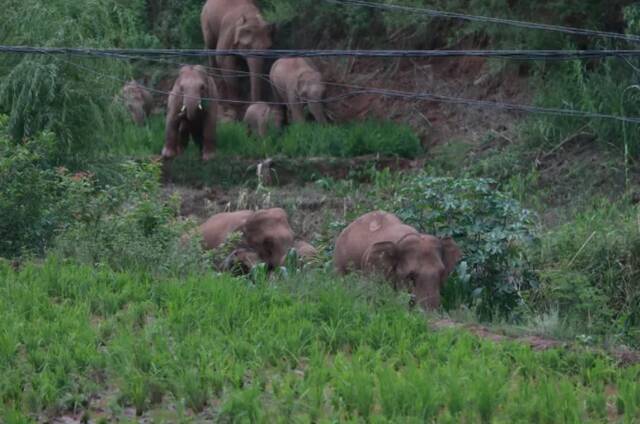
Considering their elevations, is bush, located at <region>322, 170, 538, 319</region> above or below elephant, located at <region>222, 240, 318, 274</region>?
above

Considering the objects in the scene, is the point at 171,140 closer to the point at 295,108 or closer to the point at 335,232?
the point at 295,108

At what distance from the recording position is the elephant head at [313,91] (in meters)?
22.5

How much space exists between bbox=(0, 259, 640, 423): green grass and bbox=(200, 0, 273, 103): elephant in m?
12.3

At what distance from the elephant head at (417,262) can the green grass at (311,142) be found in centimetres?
742

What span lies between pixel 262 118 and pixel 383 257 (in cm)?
925

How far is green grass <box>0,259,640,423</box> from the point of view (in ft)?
28.9

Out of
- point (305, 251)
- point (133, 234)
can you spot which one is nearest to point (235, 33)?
point (305, 251)

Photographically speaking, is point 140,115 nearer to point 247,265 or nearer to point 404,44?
point 404,44

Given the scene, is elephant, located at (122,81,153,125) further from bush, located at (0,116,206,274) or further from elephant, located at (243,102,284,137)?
bush, located at (0,116,206,274)

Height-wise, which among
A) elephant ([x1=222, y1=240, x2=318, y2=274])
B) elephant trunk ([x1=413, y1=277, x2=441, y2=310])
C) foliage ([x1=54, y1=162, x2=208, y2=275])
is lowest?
elephant ([x1=222, y1=240, x2=318, y2=274])

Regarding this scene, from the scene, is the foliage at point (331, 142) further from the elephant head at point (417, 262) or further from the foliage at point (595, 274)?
the elephant head at point (417, 262)

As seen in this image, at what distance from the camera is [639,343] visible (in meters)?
12.0

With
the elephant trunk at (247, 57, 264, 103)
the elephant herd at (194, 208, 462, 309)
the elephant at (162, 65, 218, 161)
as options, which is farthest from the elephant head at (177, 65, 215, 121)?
the elephant herd at (194, 208, 462, 309)

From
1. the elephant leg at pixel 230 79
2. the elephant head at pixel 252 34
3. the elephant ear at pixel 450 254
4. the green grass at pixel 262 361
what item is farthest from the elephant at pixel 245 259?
the elephant leg at pixel 230 79
